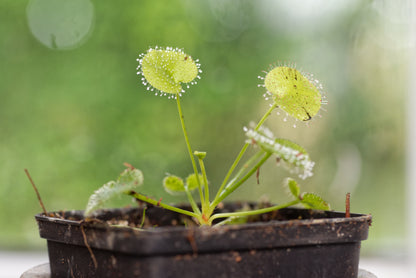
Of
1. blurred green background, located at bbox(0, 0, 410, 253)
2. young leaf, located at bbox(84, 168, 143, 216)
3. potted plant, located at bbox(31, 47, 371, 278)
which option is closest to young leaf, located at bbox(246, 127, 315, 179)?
potted plant, located at bbox(31, 47, 371, 278)

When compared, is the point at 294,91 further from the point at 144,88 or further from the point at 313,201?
the point at 144,88

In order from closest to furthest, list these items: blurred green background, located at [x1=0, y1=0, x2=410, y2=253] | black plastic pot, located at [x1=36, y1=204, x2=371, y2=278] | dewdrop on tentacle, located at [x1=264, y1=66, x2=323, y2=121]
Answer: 1. black plastic pot, located at [x1=36, y1=204, x2=371, y2=278]
2. dewdrop on tentacle, located at [x1=264, y1=66, x2=323, y2=121]
3. blurred green background, located at [x1=0, y1=0, x2=410, y2=253]

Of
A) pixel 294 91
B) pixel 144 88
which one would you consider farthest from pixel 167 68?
pixel 144 88

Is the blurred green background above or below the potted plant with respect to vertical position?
above

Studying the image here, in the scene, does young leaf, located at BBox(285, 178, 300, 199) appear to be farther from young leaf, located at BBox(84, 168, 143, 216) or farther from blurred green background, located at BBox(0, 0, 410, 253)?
blurred green background, located at BBox(0, 0, 410, 253)

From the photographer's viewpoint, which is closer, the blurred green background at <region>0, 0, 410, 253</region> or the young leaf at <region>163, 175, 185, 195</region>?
the young leaf at <region>163, 175, 185, 195</region>
